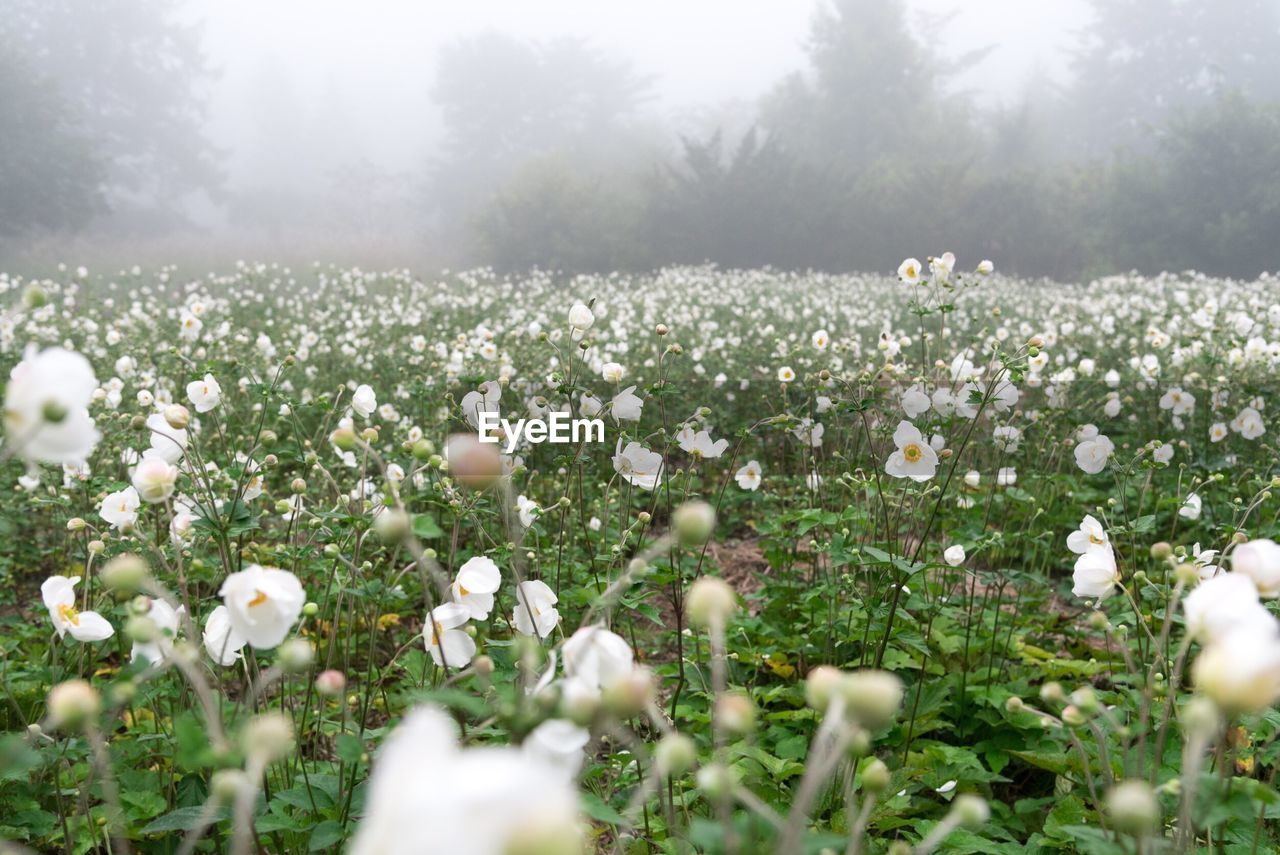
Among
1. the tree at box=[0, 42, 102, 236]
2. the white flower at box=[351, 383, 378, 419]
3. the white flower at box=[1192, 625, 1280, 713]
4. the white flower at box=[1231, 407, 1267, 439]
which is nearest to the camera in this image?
the white flower at box=[1192, 625, 1280, 713]

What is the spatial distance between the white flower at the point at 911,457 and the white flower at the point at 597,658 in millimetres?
1406

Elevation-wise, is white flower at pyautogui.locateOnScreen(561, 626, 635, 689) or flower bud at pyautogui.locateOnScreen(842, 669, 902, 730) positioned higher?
flower bud at pyautogui.locateOnScreen(842, 669, 902, 730)

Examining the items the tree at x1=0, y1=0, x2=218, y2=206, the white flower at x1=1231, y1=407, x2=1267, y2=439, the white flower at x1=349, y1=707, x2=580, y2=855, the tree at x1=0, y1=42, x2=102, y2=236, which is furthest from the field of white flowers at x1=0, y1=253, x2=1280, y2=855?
the tree at x1=0, y1=0, x2=218, y2=206

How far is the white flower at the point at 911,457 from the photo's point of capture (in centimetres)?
217

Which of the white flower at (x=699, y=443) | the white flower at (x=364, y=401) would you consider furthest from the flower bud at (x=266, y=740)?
the white flower at (x=699, y=443)

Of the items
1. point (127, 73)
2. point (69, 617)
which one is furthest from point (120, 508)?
point (127, 73)

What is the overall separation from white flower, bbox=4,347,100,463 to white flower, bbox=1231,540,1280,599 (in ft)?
3.75

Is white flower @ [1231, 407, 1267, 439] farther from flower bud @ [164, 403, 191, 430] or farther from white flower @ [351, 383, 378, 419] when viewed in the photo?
flower bud @ [164, 403, 191, 430]

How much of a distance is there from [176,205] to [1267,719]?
1650 inches

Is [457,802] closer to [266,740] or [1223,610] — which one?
[266,740]

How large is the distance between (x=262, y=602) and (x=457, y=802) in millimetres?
649

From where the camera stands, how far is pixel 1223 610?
77cm

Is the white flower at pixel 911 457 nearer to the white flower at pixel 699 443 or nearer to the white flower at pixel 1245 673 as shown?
the white flower at pixel 699 443

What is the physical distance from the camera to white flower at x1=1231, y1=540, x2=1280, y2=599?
91 centimetres
